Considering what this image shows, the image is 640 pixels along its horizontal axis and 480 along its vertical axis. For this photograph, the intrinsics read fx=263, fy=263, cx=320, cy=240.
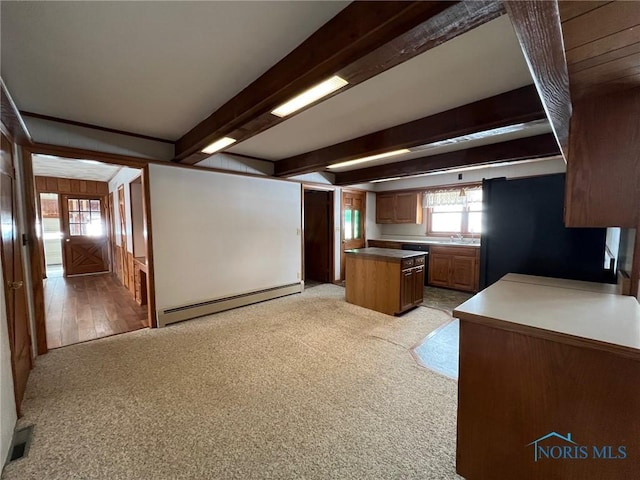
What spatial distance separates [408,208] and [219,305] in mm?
4611

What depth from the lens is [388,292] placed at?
12.7 ft

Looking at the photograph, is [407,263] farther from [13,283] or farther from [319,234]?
[13,283]

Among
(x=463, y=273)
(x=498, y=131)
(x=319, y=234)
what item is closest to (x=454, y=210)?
(x=463, y=273)

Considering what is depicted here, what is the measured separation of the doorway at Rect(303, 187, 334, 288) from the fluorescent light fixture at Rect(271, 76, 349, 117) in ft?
12.0

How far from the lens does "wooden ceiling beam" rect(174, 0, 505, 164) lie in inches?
41.4

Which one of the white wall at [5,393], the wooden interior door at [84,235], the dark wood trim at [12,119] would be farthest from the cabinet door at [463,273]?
the wooden interior door at [84,235]

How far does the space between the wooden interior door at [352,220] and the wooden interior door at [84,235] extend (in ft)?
21.6

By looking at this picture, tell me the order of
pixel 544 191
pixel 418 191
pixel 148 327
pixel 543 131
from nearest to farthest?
pixel 544 191 → pixel 543 131 → pixel 148 327 → pixel 418 191

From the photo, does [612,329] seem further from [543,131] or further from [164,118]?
[164,118]

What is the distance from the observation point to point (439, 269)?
5.47 meters

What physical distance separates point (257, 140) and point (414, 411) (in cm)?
337

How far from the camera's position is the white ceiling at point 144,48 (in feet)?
4.33

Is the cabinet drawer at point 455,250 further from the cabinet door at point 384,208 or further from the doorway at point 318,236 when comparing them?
the doorway at point 318,236

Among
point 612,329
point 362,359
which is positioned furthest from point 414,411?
point 612,329
